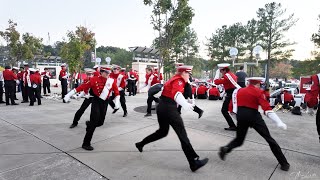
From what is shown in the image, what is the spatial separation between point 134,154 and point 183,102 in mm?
1634

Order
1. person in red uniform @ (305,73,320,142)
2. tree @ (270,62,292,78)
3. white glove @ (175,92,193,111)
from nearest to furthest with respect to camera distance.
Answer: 1. white glove @ (175,92,193,111)
2. person in red uniform @ (305,73,320,142)
3. tree @ (270,62,292,78)

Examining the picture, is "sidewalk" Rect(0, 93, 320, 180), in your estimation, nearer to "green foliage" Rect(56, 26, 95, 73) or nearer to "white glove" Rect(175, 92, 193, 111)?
"white glove" Rect(175, 92, 193, 111)

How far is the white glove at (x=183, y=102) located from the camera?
3.74 metres

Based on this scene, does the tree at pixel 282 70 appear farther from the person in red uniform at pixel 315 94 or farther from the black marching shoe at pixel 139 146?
the black marching shoe at pixel 139 146

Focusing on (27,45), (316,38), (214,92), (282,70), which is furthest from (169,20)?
(282,70)

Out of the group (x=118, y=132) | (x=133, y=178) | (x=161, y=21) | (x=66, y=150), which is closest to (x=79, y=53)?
(x=161, y=21)

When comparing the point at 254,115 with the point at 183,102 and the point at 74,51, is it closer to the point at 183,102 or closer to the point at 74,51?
the point at 183,102

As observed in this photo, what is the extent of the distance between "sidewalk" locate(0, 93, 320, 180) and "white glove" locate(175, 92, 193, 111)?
3.40 ft

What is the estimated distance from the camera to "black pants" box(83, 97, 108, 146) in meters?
4.81

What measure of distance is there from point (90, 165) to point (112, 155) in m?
0.58

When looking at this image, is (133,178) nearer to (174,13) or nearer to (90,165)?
(90,165)

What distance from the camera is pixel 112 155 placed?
4.61 m

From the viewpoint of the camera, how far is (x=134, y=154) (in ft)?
15.3

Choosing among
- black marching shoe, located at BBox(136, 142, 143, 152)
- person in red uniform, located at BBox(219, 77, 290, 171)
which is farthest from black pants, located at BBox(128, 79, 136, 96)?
person in red uniform, located at BBox(219, 77, 290, 171)
